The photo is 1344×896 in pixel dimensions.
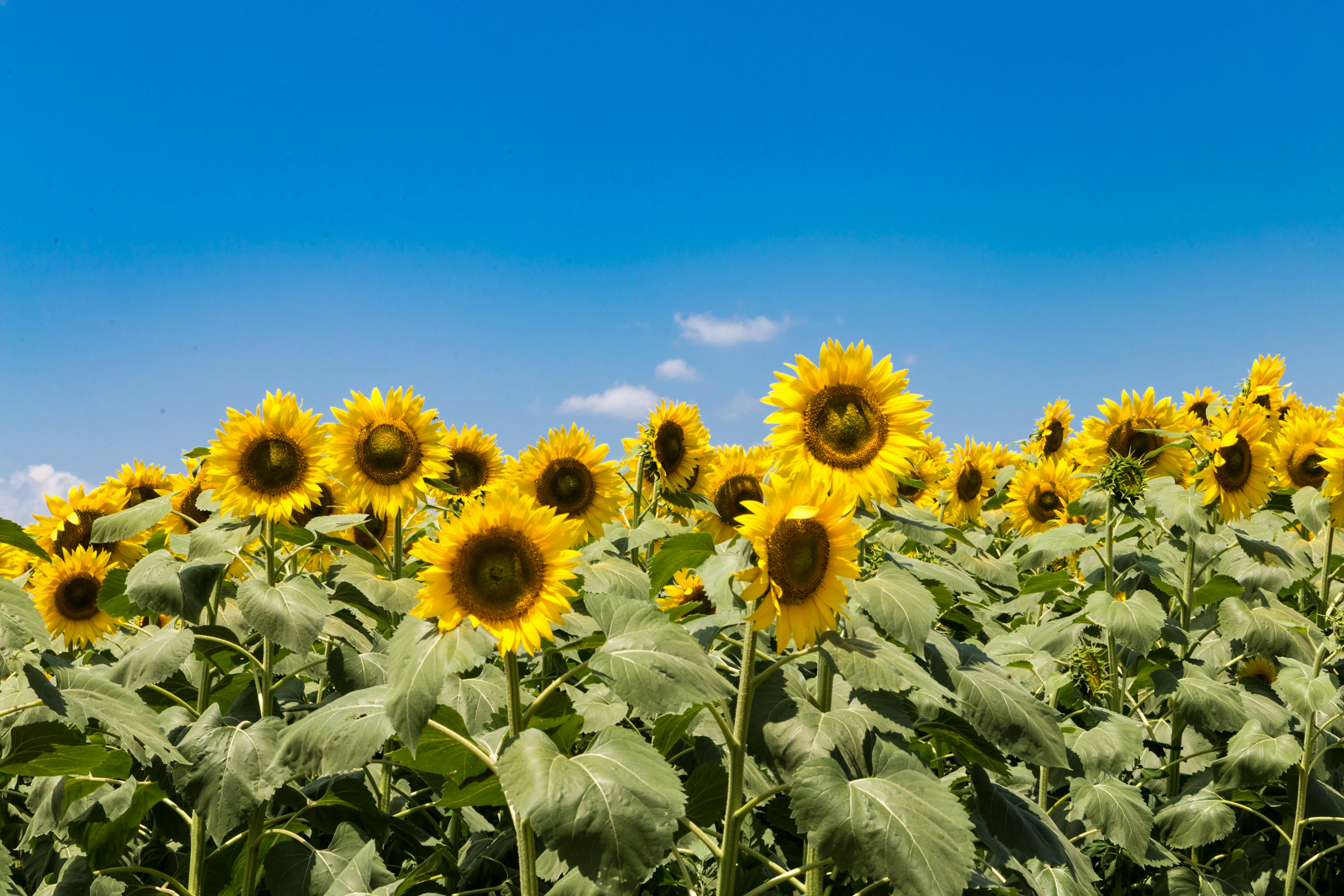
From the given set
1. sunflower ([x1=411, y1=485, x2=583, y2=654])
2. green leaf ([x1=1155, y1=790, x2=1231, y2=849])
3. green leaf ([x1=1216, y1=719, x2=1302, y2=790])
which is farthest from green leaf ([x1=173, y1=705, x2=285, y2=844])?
green leaf ([x1=1216, y1=719, x2=1302, y2=790])

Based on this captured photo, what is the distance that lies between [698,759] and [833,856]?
1105 millimetres

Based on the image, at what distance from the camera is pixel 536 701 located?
2.56 metres

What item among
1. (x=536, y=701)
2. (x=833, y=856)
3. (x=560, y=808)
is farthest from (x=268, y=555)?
(x=833, y=856)

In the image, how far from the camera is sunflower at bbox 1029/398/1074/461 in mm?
8898

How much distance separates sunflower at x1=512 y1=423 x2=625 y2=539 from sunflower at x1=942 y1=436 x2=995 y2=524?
4.18 metres

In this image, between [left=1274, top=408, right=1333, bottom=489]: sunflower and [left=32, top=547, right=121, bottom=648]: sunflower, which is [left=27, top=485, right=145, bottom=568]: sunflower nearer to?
[left=32, top=547, right=121, bottom=648]: sunflower

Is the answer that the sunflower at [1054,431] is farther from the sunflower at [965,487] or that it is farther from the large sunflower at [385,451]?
the large sunflower at [385,451]

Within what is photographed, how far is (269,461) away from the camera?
4258mm

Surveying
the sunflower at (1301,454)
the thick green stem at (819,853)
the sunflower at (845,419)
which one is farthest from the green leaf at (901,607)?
the sunflower at (1301,454)

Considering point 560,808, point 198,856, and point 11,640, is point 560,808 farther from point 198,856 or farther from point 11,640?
point 198,856

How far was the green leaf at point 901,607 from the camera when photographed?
2.64m

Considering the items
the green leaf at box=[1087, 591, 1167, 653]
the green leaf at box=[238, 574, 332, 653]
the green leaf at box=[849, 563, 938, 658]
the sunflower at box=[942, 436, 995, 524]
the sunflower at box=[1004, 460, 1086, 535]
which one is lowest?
the green leaf at box=[849, 563, 938, 658]

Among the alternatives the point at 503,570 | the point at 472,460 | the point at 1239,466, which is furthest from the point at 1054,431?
the point at 503,570

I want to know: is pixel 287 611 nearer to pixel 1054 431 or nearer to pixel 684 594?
pixel 684 594
